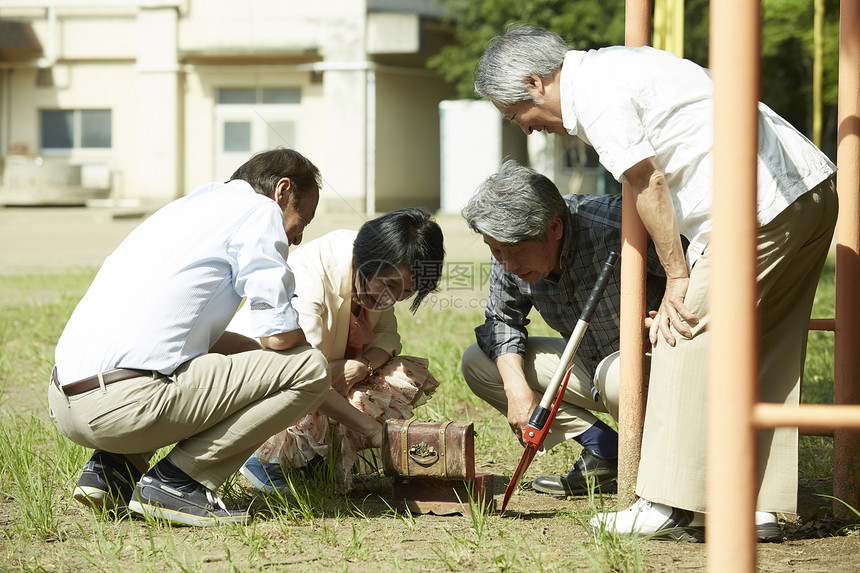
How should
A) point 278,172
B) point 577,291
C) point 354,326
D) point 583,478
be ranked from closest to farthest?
point 278,172
point 577,291
point 583,478
point 354,326

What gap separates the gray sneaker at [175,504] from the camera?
324cm

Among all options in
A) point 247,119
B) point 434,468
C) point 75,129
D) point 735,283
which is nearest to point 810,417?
point 735,283

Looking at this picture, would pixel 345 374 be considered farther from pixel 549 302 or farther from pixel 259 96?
pixel 259 96

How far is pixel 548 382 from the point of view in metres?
3.91

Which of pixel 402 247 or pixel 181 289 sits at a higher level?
pixel 402 247

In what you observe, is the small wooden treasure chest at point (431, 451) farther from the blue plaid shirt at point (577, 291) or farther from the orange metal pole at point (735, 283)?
the orange metal pole at point (735, 283)

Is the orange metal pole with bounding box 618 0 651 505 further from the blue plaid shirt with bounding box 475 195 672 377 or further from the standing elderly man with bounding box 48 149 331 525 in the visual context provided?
the standing elderly man with bounding box 48 149 331 525

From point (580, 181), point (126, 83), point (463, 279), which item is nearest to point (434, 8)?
point (580, 181)

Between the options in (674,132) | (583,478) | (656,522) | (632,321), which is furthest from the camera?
(583,478)

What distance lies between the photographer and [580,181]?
2275 centimetres

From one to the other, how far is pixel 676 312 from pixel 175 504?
1.72m

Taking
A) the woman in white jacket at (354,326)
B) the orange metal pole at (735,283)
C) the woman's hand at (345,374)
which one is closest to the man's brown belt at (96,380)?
the woman in white jacket at (354,326)

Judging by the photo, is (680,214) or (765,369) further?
(765,369)

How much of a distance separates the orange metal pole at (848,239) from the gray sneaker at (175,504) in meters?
2.01
